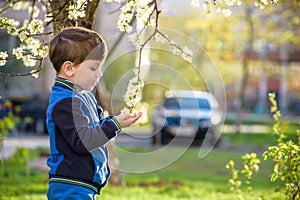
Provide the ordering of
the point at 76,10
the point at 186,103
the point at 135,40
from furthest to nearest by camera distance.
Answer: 1. the point at 186,103
2. the point at 135,40
3. the point at 76,10

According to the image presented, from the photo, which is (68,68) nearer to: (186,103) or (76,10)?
(76,10)

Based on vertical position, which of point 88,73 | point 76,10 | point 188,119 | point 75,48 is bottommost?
point 188,119

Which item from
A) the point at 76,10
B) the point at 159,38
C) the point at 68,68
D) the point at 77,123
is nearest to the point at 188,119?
the point at 159,38

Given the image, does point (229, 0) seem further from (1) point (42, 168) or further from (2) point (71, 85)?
(1) point (42, 168)

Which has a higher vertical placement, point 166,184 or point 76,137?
point 76,137

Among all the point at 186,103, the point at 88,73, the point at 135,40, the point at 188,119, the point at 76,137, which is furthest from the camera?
the point at 186,103

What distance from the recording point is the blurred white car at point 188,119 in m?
15.3

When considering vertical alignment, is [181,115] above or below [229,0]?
below

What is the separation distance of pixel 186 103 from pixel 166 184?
844 cm

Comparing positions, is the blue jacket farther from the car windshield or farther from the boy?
the car windshield

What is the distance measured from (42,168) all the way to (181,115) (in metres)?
5.82

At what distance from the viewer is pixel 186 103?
1666 centimetres

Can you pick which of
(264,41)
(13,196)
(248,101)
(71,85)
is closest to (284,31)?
(264,41)

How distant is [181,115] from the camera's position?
15727 mm
